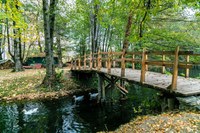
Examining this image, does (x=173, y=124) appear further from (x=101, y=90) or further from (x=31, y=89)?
(x=31, y=89)

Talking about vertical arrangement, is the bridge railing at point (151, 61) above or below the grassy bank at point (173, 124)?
above

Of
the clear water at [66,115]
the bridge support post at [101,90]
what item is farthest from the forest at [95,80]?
the bridge support post at [101,90]

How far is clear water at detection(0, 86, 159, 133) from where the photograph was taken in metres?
9.73

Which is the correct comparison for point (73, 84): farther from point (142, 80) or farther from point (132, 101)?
point (142, 80)

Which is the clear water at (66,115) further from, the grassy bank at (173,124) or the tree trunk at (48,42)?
the tree trunk at (48,42)

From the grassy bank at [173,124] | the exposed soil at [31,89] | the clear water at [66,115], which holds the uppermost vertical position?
the grassy bank at [173,124]

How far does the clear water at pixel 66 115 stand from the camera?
9734 mm

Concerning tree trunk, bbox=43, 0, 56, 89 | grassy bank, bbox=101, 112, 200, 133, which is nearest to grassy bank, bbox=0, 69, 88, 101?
tree trunk, bbox=43, 0, 56, 89

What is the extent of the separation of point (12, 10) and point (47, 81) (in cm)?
895

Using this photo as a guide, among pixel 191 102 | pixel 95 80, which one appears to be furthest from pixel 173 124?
pixel 95 80

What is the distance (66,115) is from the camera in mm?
11688

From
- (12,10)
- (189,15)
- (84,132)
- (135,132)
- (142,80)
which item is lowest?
(84,132)

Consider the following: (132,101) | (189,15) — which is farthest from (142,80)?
(189,15)

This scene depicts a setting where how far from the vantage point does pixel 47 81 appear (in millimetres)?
17391
